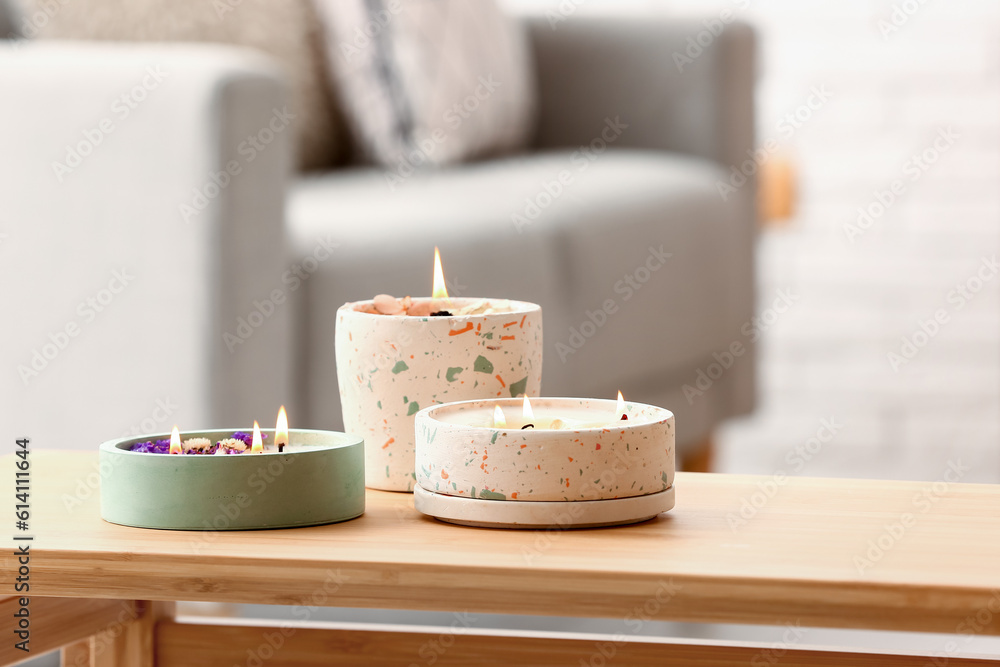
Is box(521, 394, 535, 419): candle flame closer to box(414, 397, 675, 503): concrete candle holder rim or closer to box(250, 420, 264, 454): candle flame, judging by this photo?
box(414, 397, 675, 503): concrete candle holder rim

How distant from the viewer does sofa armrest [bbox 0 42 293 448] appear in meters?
1.34

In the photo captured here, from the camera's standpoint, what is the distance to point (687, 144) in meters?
2.40

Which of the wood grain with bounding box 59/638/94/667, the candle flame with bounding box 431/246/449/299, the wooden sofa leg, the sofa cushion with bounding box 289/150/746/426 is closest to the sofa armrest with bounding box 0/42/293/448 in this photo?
the sofa cushion with bounding box 289/150/746/426

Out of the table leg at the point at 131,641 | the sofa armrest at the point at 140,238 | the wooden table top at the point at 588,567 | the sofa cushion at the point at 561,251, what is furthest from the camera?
the sofa cushion at the point at 561,251

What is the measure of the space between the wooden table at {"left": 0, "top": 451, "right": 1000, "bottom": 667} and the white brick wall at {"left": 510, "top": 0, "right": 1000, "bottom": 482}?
7.77 ft

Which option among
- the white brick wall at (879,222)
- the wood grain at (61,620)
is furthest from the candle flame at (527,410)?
the white brick wall at (879,222)

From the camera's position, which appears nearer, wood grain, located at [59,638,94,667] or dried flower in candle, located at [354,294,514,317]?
dried flower in candle, located at [354,294,514,317]

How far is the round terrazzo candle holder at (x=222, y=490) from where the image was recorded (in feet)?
1.99

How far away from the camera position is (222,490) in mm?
609

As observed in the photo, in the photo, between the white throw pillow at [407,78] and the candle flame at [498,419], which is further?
the white throw pillow at [407,78]

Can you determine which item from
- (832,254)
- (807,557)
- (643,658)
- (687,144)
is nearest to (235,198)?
(643,658)

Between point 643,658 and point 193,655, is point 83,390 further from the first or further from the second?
point 643,658

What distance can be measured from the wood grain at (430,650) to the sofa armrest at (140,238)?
511 millimetres

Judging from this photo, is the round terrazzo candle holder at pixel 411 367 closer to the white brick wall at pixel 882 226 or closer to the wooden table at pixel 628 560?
the wooden table at pixel 628 560
